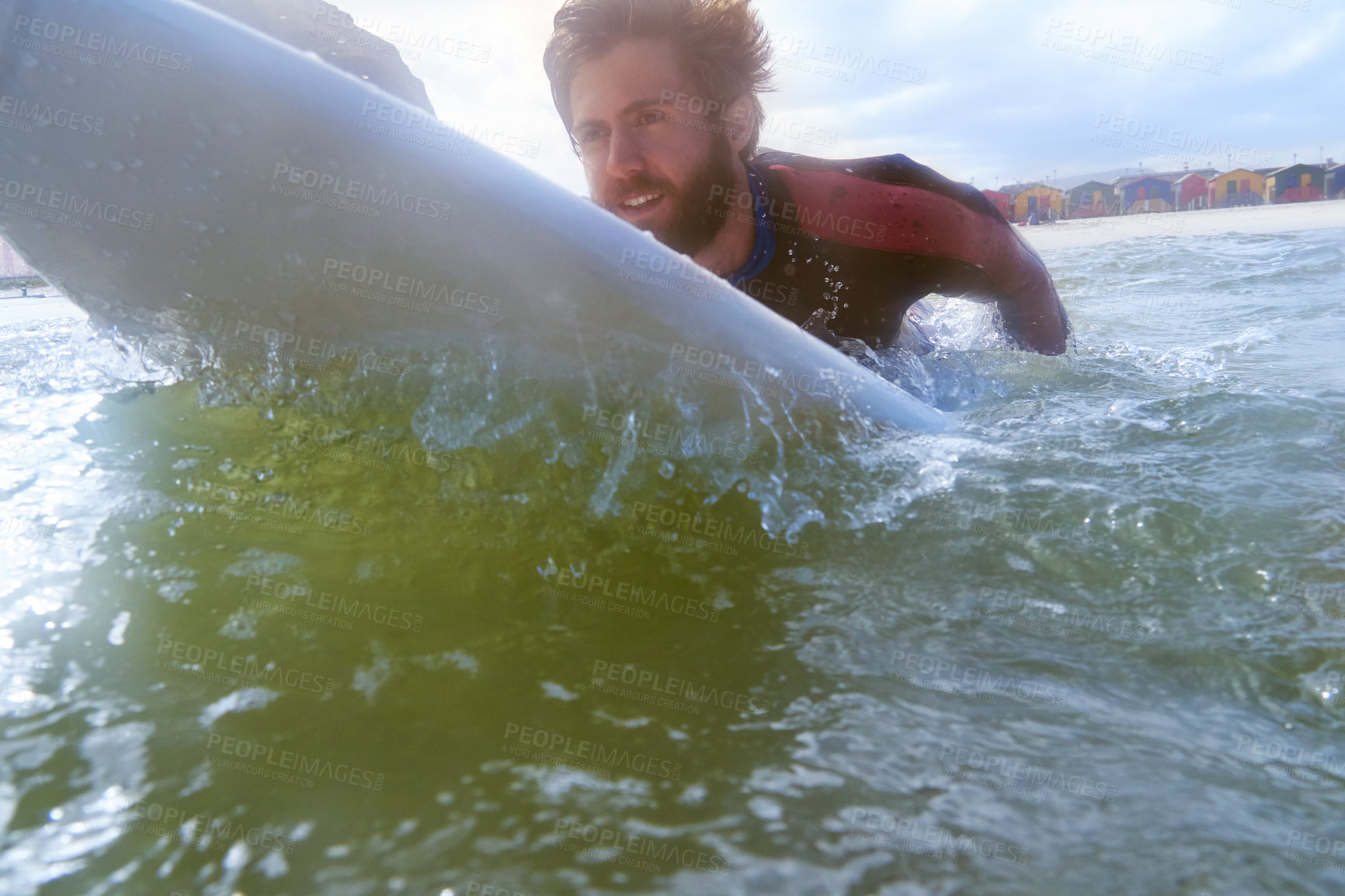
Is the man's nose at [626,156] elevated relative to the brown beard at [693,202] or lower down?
elevated

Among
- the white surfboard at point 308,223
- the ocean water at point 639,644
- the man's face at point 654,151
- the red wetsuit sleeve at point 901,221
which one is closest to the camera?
the ocean water at point 639,644

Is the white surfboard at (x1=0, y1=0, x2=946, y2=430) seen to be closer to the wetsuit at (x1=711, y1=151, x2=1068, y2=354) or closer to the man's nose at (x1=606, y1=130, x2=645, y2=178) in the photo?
the wetsuit at (x1=711, y1=151, x2=1068, y2=354)

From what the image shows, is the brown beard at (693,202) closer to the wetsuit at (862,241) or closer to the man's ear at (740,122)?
the wetsuit at (862,241)

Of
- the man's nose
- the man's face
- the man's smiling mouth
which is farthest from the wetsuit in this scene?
the man's nose

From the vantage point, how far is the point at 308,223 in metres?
1.73

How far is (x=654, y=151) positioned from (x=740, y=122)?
24.8 inches

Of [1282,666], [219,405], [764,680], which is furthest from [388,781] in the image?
[219,405]

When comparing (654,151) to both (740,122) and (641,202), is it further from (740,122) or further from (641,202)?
(740,122)

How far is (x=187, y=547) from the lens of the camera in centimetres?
160

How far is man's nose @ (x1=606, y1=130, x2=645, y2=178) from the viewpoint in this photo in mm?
3287

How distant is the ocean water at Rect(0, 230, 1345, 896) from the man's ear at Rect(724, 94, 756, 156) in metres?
1.79

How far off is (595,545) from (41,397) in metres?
1.82

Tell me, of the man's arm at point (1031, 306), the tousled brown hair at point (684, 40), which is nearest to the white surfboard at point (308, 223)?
the man's arm at point (1031, 306)

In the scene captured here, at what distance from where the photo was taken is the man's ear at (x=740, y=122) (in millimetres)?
3557
